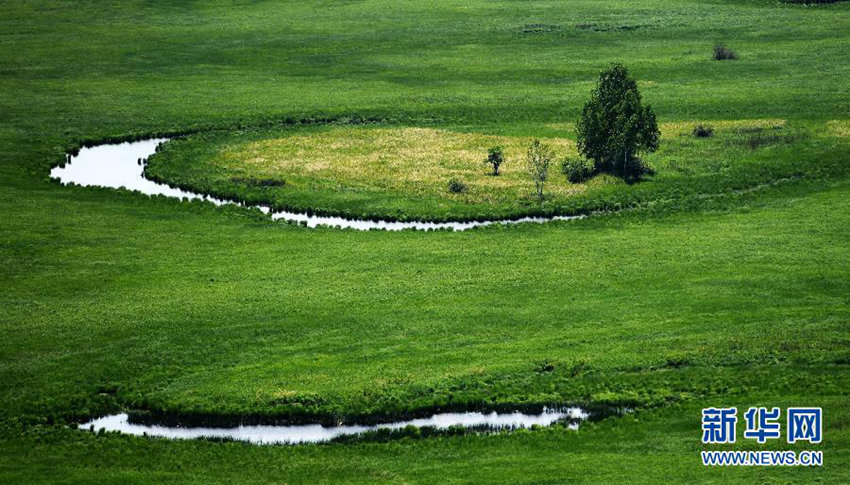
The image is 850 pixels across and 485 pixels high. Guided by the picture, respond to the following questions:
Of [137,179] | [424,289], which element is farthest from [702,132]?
[137,179]

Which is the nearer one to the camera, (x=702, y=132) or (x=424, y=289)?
(x=424, y=289)

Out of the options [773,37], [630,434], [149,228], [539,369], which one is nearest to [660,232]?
[539,369]

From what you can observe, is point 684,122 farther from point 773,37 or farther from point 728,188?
point 773,37

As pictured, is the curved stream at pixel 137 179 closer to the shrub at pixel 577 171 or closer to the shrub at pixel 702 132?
the shrub at pixel 577 171

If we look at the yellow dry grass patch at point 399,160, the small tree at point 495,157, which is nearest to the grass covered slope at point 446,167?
the yellow dry grass patch at point 399,160

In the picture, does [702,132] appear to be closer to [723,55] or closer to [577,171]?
[577,171]
